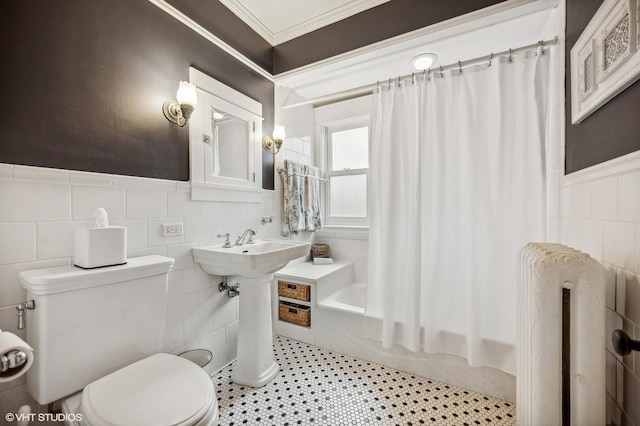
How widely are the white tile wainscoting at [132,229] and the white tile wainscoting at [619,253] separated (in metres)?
1.91

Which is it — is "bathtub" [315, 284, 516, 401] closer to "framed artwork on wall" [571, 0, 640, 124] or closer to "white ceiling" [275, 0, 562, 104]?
"framed artwork on wall" [571, 0, 640, 124]

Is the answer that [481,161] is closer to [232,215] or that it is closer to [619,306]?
[619,306]

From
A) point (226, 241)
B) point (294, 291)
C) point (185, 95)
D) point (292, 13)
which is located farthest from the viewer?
point (294, 291)

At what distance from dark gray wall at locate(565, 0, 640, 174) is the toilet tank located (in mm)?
1810

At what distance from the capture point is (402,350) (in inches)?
69.9

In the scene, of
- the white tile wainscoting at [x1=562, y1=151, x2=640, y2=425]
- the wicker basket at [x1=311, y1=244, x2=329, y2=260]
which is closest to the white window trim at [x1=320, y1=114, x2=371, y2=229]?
the wicker basket at [x1=311, y1=244, x2=329, y2=260]

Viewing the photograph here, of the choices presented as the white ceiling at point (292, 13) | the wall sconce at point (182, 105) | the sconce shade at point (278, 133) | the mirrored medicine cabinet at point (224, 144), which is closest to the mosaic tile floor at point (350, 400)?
the mirrored medicine cabinet at point (224, 144)

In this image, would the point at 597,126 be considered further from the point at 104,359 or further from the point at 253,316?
the point at 104,359

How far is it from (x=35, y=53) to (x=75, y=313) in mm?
1033

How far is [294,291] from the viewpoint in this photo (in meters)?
Result: 2.16

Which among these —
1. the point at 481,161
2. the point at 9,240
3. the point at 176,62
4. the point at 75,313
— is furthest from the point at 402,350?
the point at 176,62

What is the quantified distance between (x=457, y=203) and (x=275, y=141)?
147 cm

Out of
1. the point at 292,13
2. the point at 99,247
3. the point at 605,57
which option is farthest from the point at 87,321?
the point at 292,13

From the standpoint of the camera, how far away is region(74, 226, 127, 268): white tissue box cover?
1.04 meters
